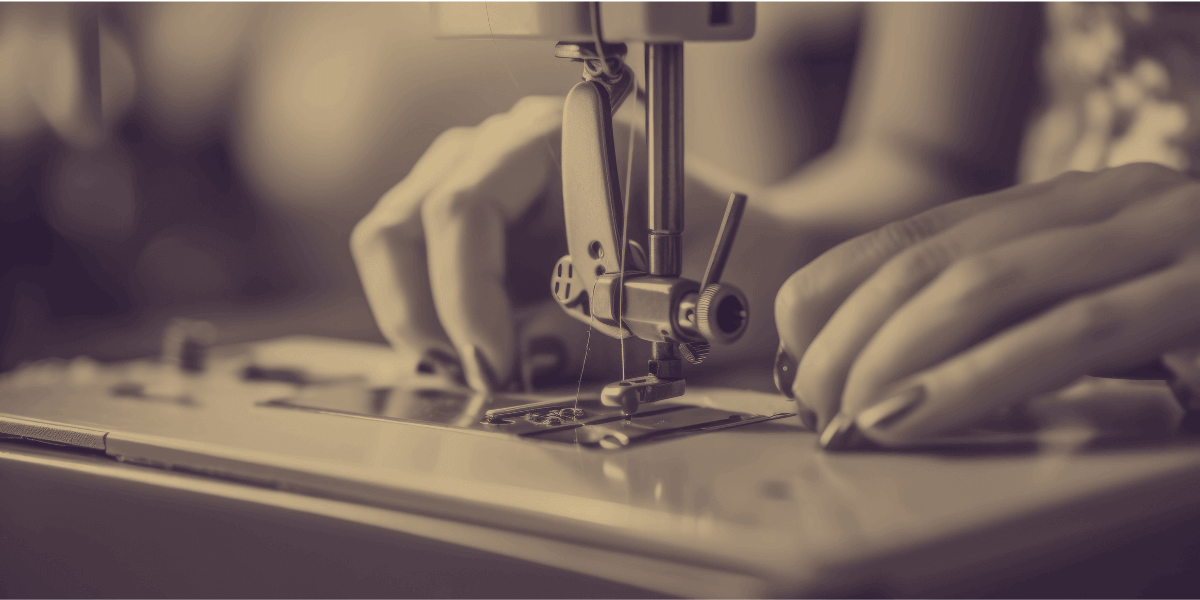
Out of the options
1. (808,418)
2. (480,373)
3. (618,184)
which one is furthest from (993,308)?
(480,373)

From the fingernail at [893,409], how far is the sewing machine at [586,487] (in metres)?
0.02

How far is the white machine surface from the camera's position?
483 millimetres

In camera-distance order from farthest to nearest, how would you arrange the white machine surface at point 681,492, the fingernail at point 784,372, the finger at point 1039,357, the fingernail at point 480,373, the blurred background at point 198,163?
1. the blurred background at point 198,163
2. the fingernail at point 480,373
3. the fingernail at point 784,372
4. the finger at point 1039,357
5. the white machine surface at point 681,492

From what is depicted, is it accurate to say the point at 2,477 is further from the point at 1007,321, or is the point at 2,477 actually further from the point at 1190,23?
the point at 1190,23

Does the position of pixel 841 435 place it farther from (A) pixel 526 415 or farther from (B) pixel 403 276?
(B) pixel 403 276

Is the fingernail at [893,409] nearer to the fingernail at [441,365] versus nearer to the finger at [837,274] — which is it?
the finger at [837,274]

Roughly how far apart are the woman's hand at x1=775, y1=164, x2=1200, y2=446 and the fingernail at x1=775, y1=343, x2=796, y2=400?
0.05 m

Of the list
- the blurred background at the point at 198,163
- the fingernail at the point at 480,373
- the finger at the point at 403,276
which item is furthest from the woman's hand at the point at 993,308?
the blurred background at the point at 198,163

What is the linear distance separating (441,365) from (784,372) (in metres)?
0.34

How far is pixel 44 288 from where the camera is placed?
4.07 ft

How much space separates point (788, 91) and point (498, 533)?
0.54 metres

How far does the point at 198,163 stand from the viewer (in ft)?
4.25

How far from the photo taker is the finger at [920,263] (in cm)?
64

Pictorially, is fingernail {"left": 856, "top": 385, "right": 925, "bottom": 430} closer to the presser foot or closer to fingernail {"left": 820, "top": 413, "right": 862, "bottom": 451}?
fingernail {"left": 820, "top": 413, "right": 862, "bottom": 451}
